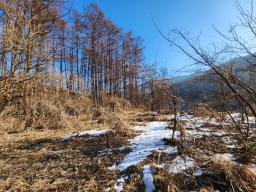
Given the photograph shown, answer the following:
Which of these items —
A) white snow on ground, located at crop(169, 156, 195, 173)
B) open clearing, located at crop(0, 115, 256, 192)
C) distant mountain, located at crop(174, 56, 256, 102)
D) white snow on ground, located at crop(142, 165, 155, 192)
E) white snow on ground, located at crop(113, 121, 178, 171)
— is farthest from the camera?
white snow on ground, located at crop(113, 121, 178, 171)

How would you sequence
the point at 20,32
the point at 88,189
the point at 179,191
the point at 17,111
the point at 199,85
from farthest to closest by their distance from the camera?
the point at 17,111
the point at 20,32
the point at 199,85
the point at 88,189
the point at 179,191

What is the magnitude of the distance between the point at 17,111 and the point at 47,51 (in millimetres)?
2805

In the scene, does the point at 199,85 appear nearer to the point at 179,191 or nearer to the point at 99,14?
the point at 179,191

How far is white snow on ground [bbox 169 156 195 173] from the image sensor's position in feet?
10.9

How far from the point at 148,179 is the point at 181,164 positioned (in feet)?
1.88

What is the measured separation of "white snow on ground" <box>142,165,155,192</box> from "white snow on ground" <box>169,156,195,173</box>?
0.97 feet

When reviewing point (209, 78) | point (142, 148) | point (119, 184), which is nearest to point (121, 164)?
point (119, 184)

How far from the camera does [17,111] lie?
305 inches

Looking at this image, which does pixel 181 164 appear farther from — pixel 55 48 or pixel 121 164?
pixel 55 48

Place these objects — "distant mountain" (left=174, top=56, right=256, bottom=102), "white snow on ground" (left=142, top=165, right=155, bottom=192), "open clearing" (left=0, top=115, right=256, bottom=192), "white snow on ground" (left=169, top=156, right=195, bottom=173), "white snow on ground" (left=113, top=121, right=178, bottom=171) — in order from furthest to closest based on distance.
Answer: "white snow on ground" (left=113, top=121, right=178, bottom=171), "distant mountain" (left=174, top=56, right=256, bottom=102), "white snow on ground" (left=169, top=156, right=195, bottom=173), "open clearing" (left=0, top=115, right=256, bottom=192), "white snow on ground" (left=142, top=165, right=155, bottom=192)

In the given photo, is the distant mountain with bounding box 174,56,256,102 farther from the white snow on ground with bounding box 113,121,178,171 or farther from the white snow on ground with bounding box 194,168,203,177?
the white snow on ground with bounding box 194,168,203,177

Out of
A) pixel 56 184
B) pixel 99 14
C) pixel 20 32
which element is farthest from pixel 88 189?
pixel 99 14

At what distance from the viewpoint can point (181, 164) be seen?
3.45 m

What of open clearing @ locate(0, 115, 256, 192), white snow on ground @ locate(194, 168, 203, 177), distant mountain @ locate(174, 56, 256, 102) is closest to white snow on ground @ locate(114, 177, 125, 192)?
open clearing @ locate(0, 115, 256, 192)
